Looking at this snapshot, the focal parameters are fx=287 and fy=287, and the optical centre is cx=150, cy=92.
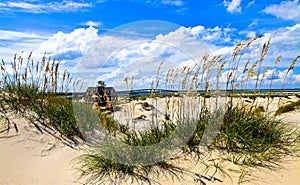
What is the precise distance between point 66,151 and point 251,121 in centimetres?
314

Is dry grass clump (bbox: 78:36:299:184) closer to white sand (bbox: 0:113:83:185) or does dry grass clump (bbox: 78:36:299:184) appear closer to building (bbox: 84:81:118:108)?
white sand (bbox: 0:113:83:185)

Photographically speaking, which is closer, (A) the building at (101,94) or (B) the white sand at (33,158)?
(B) the white sand at (33,158)

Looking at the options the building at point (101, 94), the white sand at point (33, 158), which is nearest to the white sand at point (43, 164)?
the white sand at point (33, 158)

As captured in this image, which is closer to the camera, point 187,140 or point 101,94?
point 187,140

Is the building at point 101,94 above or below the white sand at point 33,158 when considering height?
above

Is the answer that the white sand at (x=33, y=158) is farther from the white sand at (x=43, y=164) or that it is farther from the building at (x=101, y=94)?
the building at (x=101, y=94)

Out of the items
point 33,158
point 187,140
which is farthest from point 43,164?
point 187,140

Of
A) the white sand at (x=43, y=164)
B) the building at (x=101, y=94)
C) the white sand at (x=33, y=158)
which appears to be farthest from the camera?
the building at (x=101, y=94)

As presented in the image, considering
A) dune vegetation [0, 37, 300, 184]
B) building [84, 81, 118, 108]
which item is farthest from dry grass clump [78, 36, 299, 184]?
building [84, 81, 118, 108]

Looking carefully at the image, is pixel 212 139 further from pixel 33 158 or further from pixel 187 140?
pixel 33 158

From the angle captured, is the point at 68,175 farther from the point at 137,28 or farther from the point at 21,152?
the point at 137,28

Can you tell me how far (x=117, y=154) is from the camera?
4121 millimetres

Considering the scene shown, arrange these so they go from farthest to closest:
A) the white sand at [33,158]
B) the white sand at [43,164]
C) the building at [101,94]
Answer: the building at [101,94] < the white sand at [33,158] < the white sand at [43,164]

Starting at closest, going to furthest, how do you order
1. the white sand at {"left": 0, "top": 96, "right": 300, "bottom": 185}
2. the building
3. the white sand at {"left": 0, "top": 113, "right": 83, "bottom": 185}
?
the white sand at {"left": 0, "top": 96, "right": 300, "bottom": 185} → the white sand at {"left": 0, "top": 113, "right": 83, "bottom": 185} → the building
